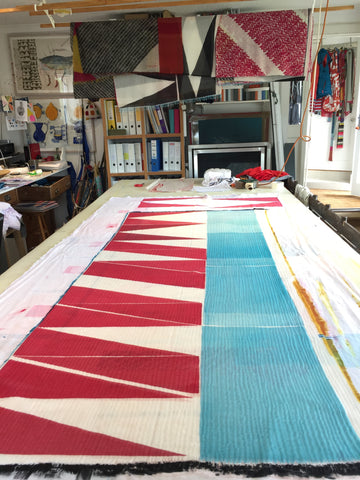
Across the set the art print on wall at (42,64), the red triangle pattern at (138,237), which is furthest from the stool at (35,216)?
the red triangle pattern at (138,237)

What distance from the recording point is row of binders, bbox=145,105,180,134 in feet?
13.8

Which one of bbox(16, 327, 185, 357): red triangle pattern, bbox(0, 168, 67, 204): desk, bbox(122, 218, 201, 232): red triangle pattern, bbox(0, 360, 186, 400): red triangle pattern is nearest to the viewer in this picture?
bbox(0, 360, 186, 400): red triangle pattern

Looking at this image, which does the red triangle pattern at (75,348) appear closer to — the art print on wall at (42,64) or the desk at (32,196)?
the desk at (32,196)

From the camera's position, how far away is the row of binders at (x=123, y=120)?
4.23m

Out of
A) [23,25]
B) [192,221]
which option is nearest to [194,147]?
[23,25]

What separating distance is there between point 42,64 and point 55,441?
454cm

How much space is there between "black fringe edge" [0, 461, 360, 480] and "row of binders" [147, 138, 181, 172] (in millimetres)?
3802

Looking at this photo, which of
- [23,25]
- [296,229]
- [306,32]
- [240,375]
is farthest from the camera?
[23,25]

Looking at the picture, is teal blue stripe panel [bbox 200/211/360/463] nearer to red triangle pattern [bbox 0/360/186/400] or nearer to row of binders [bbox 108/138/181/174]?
red triangle pattern [bbox 0/360/186/400]

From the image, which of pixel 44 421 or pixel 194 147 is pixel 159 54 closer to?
pixel 44 421

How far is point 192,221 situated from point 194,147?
2519mm

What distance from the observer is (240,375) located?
863 millimetres

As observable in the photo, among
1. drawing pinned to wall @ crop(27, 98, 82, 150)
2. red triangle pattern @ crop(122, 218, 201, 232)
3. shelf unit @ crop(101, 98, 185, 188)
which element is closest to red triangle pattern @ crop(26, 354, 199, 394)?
red triangle pattern @ crop(122, 218, 201, 232)

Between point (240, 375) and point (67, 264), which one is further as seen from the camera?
point (67, 264)
